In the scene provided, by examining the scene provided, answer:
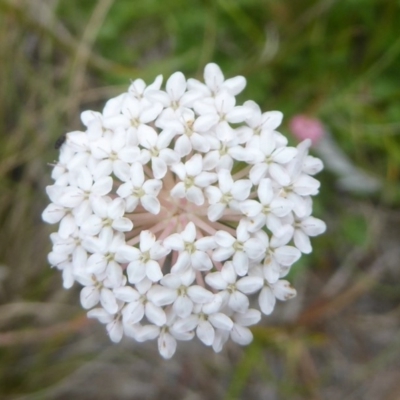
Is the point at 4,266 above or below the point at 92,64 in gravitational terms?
below

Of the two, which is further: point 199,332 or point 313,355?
point 313,355

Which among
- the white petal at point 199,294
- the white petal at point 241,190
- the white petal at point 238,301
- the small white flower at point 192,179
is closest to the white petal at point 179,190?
the small white flower at point 192,179

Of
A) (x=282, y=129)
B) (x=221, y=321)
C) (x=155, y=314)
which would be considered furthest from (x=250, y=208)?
(x=282, y=129)

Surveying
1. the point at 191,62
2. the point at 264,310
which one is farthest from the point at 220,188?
the point at 191,62

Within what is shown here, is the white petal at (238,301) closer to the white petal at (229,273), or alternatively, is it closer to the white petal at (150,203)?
the white petal at (229,273)

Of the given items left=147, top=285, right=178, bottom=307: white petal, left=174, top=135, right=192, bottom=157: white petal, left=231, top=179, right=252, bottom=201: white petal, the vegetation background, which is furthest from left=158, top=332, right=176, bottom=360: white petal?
the vegetation background

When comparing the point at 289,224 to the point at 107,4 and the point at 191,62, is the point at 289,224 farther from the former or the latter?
the point at 107,4
